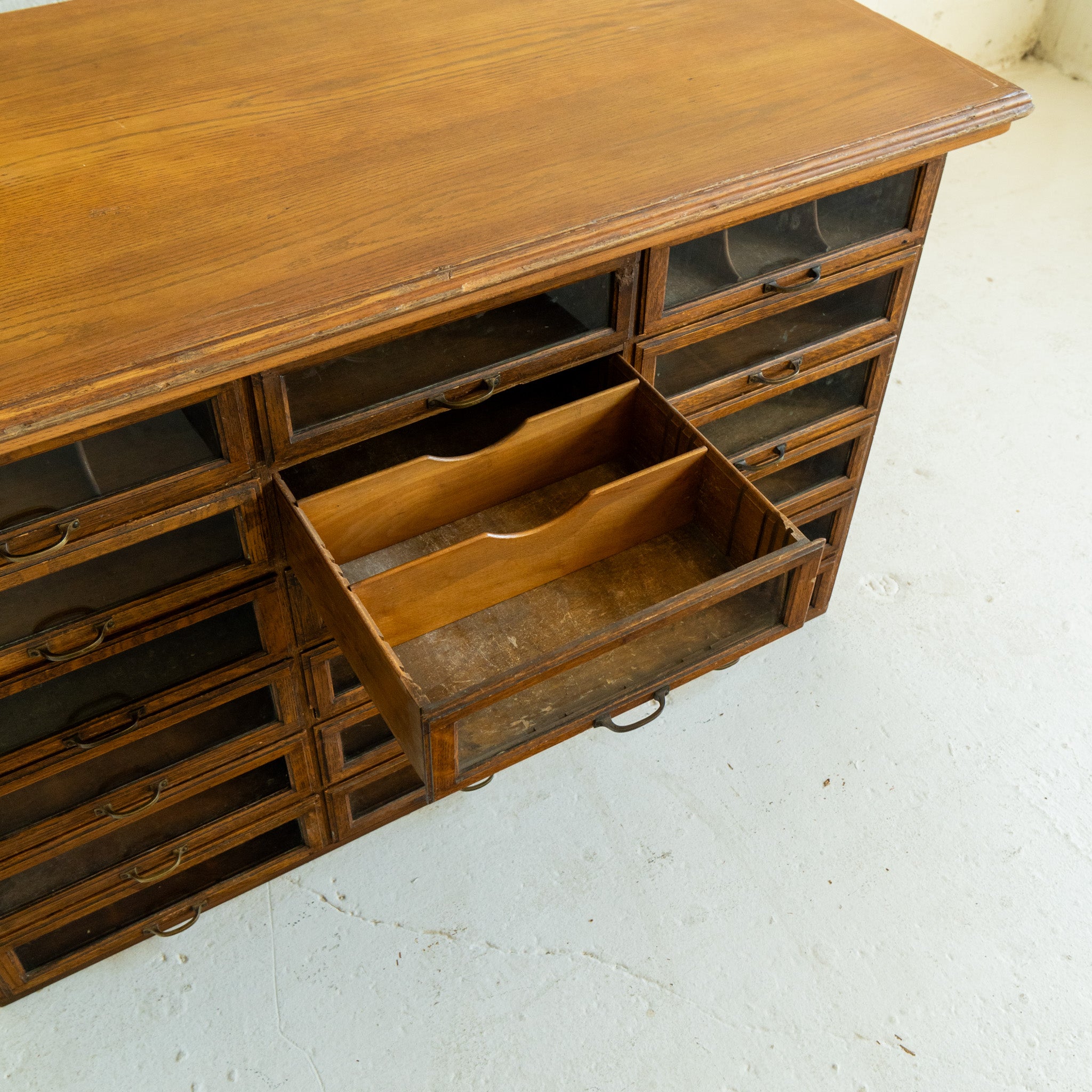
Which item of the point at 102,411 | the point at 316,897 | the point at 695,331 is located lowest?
the point at 316,897

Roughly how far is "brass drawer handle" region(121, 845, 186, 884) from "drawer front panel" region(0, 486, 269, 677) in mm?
488

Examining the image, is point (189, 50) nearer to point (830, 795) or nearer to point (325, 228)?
point (325, 228)

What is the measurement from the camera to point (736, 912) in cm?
197

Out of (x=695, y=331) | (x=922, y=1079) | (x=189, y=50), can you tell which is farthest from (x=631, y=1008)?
(x=189, y=50)

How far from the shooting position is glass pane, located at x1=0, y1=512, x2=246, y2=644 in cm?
141

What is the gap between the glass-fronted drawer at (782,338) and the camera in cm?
176

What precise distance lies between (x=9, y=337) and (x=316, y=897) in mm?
1127

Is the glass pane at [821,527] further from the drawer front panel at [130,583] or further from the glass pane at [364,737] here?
the drawer front panel at [130,583]

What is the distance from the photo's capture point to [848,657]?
7.72 feet

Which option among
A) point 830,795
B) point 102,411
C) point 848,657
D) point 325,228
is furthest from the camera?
point 848,657

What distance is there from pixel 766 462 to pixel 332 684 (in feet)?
2.68

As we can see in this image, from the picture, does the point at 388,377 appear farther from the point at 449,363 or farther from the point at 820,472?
the point at 820,472

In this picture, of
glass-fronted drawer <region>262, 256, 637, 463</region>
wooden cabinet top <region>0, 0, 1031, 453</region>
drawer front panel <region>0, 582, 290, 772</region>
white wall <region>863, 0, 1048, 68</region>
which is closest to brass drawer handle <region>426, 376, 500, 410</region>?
glass-fronted drawer <region>262, 256, 637, 463</region>

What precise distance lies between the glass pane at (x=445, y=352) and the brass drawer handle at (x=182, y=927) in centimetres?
93
